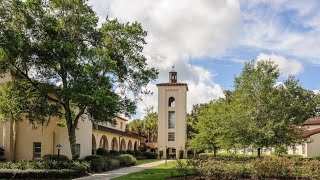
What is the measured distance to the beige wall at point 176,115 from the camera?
5844cm

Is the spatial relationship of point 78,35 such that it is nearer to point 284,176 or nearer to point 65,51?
point 65,51

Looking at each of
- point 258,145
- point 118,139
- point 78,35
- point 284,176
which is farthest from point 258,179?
point 118,139

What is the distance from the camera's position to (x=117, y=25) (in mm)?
26312

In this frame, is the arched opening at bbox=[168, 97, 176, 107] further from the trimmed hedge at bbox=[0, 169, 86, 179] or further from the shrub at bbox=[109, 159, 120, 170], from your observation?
the trimmed hedge at bbox=[0, 169, 86, 179]

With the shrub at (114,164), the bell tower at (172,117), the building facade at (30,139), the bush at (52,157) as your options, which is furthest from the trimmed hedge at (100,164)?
the bell tower at (172,117)

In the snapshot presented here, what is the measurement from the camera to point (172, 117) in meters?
59.3

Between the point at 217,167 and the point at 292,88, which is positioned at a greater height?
the point at 292,88

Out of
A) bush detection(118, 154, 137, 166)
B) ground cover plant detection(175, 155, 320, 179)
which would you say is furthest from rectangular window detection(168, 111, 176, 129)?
ground cover plant detection(175, 155, 320, 179)

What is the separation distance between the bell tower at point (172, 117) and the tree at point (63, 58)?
3194 cm

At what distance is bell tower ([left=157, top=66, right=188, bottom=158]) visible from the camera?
192ft

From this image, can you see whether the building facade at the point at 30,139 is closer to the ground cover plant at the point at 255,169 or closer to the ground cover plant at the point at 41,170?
the ground cover plant at the point at 41,170

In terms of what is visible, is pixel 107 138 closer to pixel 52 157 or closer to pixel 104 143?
pixel 104 143

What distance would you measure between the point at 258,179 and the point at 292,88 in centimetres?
1177

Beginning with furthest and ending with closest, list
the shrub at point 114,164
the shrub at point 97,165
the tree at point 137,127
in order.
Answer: the tree at point 137,127 → the shrub at point 114,164 → the shrub at point 97,165
